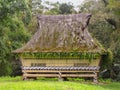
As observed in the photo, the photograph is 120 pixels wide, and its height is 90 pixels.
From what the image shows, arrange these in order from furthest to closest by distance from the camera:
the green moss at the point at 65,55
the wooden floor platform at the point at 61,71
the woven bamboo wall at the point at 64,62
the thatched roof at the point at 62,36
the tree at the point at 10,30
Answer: the thatched roof at the point at 62,36 → the woven bamboo wall at the point at 64,62 → the wooden floor platform at the point at 61,71 → the green moss at the point at 65,55 → the tree at the point at 10,30

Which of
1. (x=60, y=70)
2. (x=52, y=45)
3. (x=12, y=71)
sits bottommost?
(x=12, y=71)

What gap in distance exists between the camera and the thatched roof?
27625 millimetres

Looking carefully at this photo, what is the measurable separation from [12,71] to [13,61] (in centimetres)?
118

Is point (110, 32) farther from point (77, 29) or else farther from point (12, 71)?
point (12, 71)

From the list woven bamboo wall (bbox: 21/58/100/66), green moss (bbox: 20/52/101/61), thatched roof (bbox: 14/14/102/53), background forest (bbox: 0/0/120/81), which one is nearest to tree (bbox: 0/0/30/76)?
background forest (bbox: 0/0/120/81)

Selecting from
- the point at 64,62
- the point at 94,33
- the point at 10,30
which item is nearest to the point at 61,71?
the point at 64,62

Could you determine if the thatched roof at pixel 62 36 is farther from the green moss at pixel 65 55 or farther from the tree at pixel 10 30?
the tree at pixel 10 30

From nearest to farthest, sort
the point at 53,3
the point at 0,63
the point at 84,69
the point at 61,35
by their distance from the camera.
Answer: the point at 84,69
the point at 61,35
the point at 0,63
the point at 53,3

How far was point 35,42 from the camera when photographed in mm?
28719

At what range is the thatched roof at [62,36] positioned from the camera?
2762cm

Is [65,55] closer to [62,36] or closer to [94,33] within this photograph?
[62,36]

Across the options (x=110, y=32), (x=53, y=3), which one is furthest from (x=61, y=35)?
(x=53, y=3)

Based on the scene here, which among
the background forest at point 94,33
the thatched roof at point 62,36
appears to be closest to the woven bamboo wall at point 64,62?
the thatched roof at point 62,36

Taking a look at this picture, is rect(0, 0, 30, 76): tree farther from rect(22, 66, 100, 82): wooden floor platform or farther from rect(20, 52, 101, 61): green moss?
rect(22, 66, 100, 82): wooden floor platform
